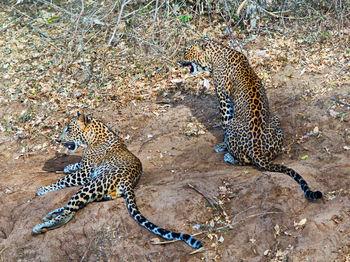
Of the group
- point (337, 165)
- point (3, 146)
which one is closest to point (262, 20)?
point (337, 165)

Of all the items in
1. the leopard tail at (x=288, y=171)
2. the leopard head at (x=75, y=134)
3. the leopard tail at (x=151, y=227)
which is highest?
the leopard tail at (x=288, y=171)

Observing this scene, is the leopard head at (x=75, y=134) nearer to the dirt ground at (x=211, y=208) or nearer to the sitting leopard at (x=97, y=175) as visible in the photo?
the sitting leopard at (x=97, y=175)

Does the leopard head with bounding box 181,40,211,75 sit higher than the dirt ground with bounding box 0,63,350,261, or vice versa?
the leopard head with bounding box 181,40,211,75

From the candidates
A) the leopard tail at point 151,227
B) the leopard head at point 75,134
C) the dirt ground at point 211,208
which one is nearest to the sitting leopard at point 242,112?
the dirt ground at point 211,208

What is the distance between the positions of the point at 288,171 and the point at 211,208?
1.34 m

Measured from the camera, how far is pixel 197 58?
9.62m

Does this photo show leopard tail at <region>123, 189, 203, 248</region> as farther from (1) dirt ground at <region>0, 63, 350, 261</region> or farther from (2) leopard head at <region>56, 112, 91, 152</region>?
(2) leopard head at <region>56, 112, 91, 152</region>

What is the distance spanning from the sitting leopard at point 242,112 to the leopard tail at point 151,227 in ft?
5.90

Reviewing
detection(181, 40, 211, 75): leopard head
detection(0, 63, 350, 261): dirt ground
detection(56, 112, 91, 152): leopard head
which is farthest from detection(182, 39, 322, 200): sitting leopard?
detection(56, 112, 91, 152): leopard head

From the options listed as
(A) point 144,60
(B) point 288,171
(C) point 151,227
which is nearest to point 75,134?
(C) point 151,227

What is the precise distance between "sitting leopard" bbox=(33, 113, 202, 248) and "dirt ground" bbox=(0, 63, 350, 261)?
14 centimetres

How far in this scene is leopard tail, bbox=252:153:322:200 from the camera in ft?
19.2

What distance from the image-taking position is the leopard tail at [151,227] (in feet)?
18.4

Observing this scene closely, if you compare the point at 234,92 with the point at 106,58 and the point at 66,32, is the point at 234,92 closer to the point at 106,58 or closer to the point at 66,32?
the point at 106,58
